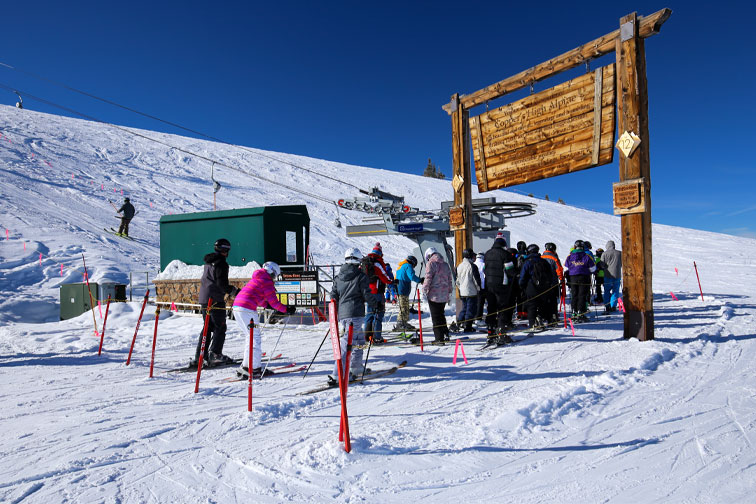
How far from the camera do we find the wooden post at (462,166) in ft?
33.3

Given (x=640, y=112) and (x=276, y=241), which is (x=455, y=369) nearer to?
(x=640, y=112)

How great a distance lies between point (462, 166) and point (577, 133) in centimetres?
270

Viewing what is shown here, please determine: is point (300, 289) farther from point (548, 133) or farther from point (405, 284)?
point (548, 133)

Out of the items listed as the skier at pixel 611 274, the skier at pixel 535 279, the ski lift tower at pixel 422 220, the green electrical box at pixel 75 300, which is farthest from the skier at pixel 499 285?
the green electrical box at pixel 75 300

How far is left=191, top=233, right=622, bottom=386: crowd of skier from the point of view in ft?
19.3

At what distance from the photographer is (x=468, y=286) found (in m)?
8.77

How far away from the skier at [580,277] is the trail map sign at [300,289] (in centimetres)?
646

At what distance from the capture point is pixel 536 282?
8.53m

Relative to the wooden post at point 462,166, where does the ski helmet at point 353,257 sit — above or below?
below

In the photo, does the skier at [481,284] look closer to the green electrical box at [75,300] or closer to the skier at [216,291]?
the skier at [216,291]

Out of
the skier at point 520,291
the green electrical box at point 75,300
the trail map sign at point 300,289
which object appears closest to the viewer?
the skier at point 520,291

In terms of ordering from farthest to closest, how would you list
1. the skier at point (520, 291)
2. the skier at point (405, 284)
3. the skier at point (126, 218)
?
the skier at point (126, 218)
the skier at point (520, 291)
the skier at point (405, 284)

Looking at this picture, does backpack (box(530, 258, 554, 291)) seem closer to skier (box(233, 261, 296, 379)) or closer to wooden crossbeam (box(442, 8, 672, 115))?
wooden crossbeam (box(442, 8, 672, 115))

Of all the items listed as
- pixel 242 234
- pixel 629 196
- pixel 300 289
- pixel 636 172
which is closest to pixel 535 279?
pixel 629 196
